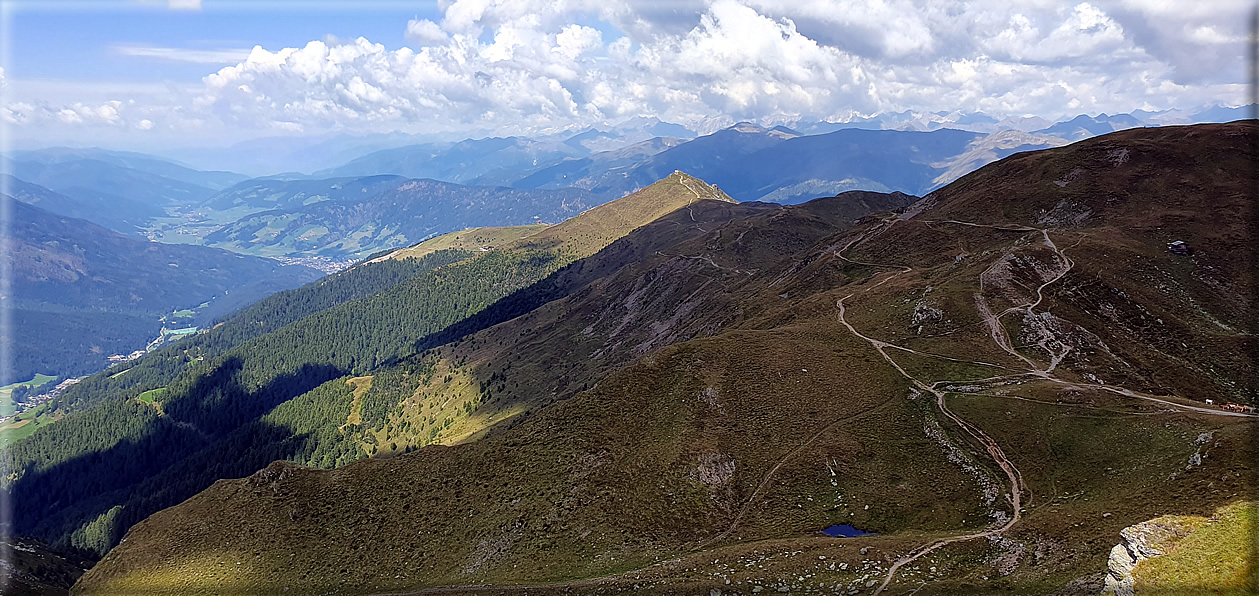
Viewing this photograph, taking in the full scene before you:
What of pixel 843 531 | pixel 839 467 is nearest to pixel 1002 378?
pixel 839 467

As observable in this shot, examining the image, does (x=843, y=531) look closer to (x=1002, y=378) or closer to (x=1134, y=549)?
(x=1134, y=549)

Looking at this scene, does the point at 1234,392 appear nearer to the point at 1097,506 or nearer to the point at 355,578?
the point at 1097,506

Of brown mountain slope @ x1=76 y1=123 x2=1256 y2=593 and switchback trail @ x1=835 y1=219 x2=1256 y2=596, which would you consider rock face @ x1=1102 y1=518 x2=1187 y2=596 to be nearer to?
brown mountain slope @ x1=76 y1=123 x2=1256 y2=593

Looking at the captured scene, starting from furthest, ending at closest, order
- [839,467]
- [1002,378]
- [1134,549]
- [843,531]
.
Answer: [1002,378] < [839,467] < [843,531] < [1134,549]

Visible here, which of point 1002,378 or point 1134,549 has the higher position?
point 1134,549

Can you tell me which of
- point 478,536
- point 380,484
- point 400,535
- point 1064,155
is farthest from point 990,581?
point 1064,155

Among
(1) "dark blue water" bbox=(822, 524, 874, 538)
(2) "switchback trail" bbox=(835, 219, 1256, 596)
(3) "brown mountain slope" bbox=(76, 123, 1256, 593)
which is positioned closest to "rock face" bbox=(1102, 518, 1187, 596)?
(3) "brown mountain slope" bbox=(76, 123, 1256, 593)
